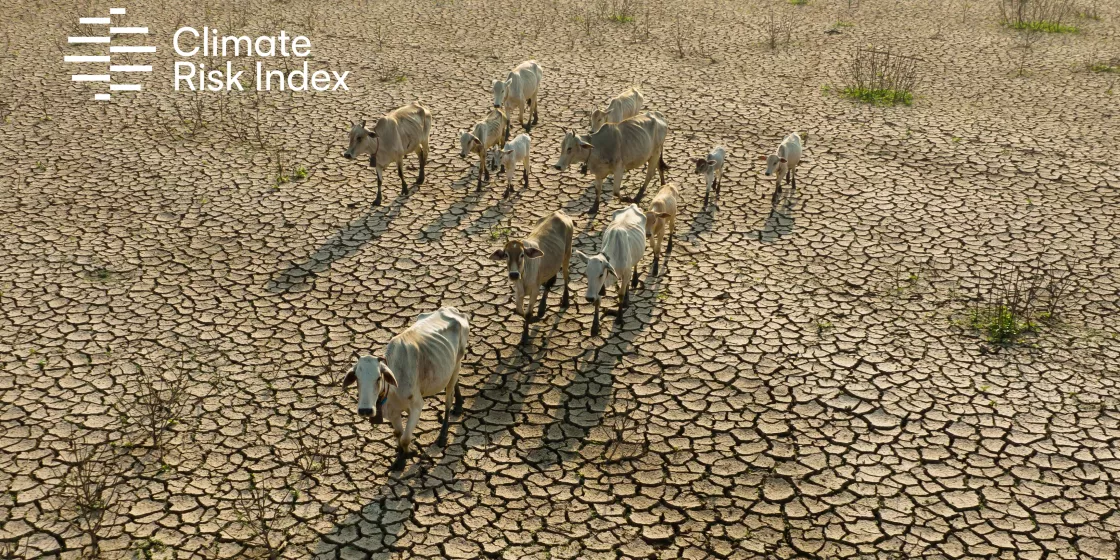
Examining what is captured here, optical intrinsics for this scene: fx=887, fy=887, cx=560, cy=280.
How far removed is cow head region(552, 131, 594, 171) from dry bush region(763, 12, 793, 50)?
10.1m

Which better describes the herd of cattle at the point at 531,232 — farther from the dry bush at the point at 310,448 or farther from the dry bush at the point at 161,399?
the dry bush at the point at 161,399

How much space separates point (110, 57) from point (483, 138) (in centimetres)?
1098

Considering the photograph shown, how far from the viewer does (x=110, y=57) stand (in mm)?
20312

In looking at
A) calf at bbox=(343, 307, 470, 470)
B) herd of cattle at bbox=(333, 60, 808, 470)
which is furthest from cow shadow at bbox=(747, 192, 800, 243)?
calf at bbox=(343, 307, 470, 470)

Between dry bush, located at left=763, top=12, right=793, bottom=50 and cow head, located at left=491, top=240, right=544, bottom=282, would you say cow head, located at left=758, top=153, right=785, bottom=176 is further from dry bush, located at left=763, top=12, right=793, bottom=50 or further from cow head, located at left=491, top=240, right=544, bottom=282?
dry bush, located at left=763, top=12, right=793, bottom=50

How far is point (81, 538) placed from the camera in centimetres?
785

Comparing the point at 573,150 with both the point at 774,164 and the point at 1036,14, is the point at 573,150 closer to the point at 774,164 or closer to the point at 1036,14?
the point at 774,164

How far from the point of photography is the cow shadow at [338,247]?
12014 millimetres

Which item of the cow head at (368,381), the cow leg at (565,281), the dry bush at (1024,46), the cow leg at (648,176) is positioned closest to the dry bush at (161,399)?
the cow head at (368,381)

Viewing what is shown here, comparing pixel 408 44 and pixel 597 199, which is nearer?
pixel 597 199

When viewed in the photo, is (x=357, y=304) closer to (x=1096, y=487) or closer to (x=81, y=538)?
(x=81, y=538)

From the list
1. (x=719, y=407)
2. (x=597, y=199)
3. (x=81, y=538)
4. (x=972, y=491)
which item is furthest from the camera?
(x=597, y=199)

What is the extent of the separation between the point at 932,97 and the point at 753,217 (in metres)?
7.35

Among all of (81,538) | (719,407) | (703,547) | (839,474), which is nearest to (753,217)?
(719,407)
